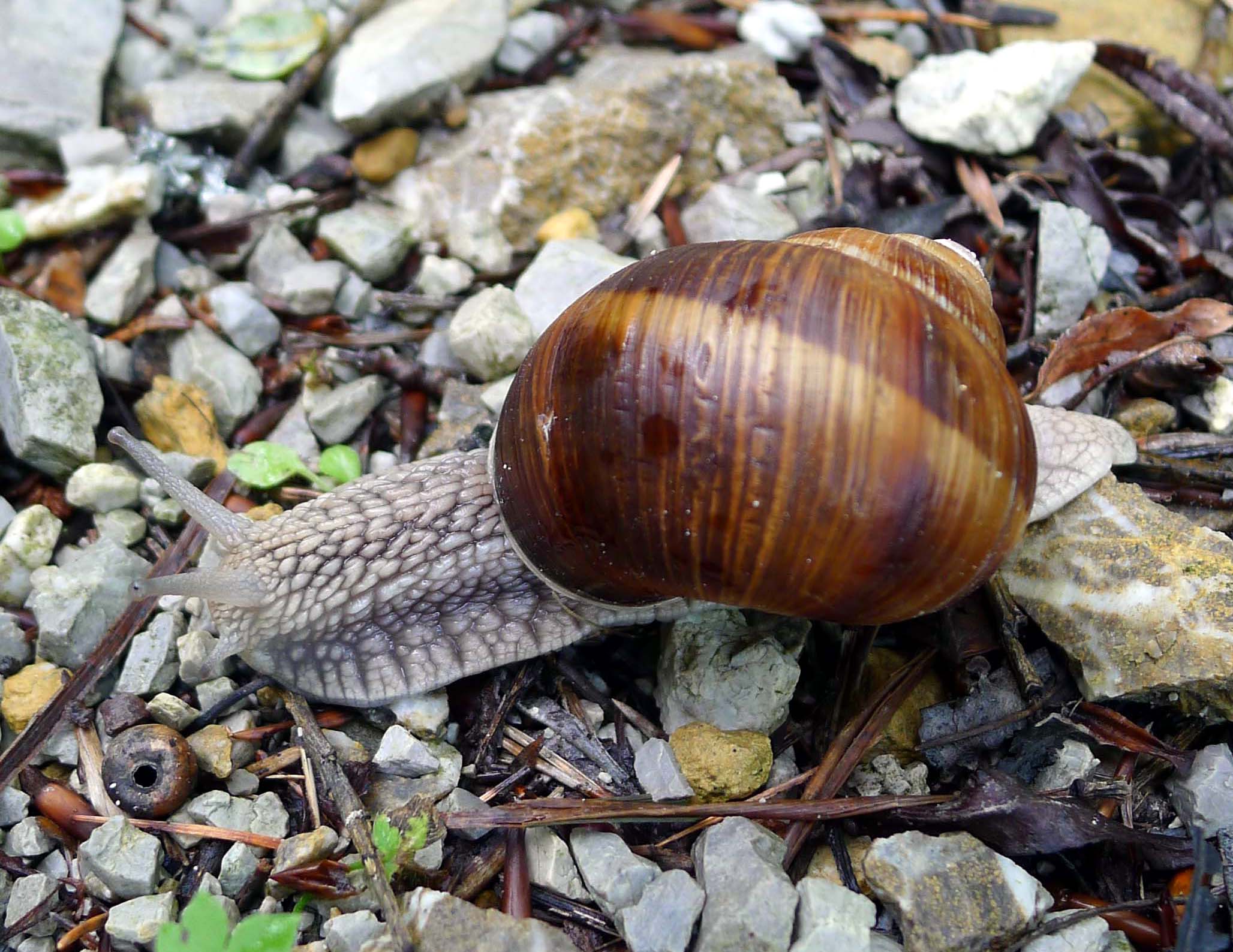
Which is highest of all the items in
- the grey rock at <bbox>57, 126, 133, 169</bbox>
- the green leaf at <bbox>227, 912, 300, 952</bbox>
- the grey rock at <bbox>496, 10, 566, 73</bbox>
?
the grey rock at <bbox>496, 10, 566, 73</bbox>

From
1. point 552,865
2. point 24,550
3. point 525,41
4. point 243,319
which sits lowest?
point 552,865

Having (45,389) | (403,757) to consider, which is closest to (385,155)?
(45,389)

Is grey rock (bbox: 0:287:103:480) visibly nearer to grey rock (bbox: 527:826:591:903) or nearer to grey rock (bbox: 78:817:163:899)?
grey rock (bbox: 78:817:163:899)

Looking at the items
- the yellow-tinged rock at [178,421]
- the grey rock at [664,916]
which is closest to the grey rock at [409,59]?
the yellow-tinged rock at [178,421]

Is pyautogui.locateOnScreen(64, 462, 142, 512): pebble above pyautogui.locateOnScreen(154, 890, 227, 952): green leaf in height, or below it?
above

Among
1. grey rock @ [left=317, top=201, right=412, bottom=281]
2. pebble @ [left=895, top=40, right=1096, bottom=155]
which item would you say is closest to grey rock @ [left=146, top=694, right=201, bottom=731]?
grey rock @ [left=317, top=201, right=412, bottom=281]

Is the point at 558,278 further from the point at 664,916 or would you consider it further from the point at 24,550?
the point at 664,916

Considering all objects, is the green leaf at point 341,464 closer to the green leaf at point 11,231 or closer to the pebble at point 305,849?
the pebble at point 305,849
